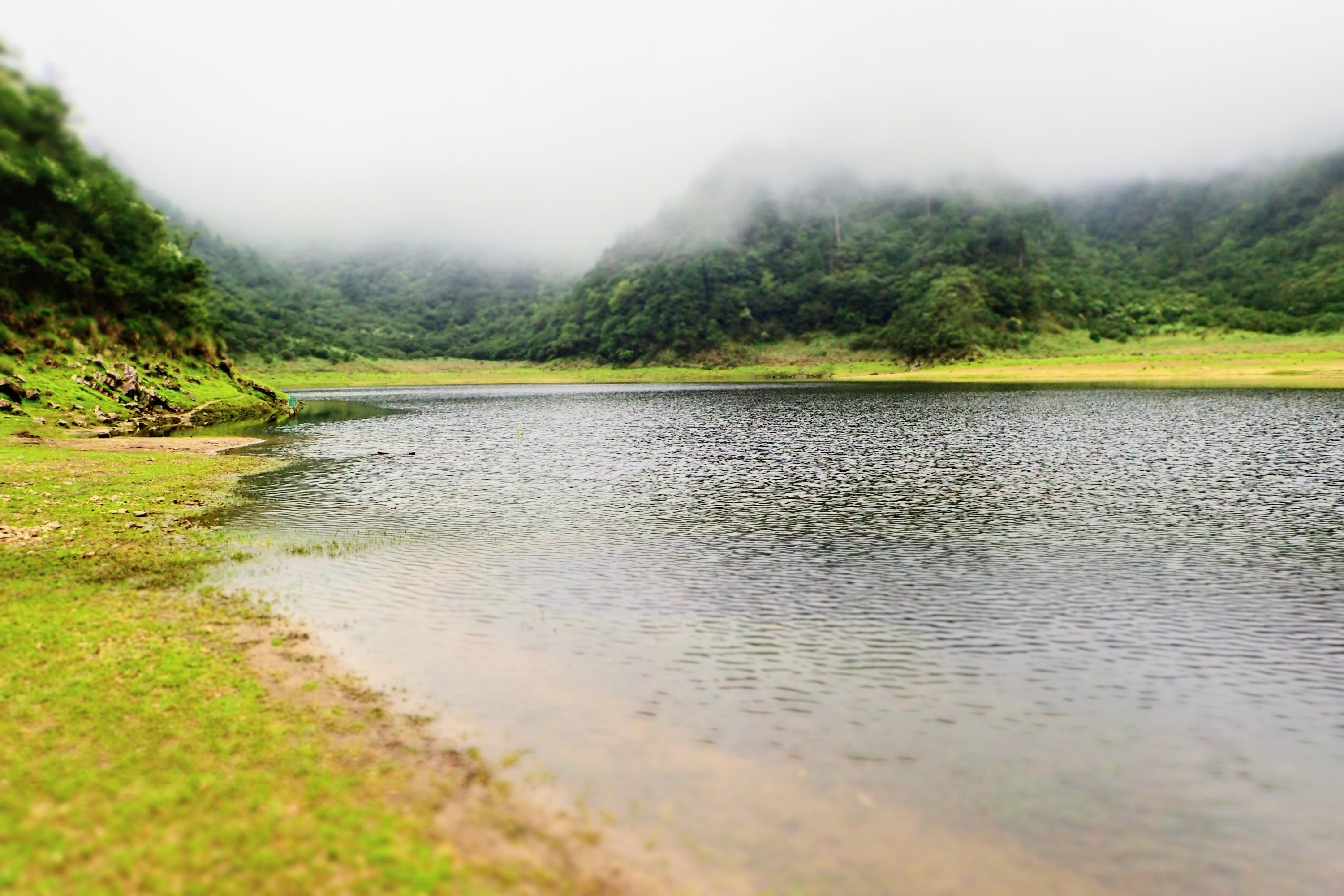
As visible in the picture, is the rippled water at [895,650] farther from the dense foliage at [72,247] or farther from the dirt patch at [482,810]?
the dense foliage at [72,247]

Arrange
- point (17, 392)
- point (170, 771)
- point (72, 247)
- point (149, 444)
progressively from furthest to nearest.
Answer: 1. point (72, 247)
2. point (17, 392)
3. point (149, 444)
4. point (170, 771)

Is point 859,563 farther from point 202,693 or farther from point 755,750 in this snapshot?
point 202,693

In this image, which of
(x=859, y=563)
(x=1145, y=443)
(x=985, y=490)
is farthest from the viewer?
(x=1145, y=443)

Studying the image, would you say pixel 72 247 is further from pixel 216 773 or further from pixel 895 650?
pixel 895 650

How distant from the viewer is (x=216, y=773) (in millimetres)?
12656

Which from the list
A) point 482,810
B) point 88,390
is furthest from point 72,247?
point 482,810

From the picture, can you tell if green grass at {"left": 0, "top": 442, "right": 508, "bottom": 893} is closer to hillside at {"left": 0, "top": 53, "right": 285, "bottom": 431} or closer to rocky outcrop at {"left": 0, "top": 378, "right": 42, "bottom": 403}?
rocky outcrop at {"left": 0, "top": 378, "right": 42, "bottom": 403}

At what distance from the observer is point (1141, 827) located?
12.7m

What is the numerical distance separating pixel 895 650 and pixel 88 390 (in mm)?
85925

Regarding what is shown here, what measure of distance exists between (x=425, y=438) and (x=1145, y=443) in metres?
68.5

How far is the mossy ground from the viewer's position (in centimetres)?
6400

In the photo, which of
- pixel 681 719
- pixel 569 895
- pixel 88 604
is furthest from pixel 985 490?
pixel 88 604

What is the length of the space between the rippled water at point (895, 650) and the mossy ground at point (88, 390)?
3065cm

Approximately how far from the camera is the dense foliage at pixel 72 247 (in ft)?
270
